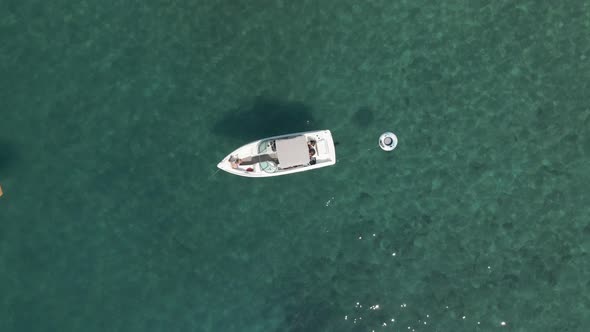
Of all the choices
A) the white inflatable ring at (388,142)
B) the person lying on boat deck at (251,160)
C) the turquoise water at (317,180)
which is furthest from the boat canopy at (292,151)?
the white inflatable ring at (388,142)

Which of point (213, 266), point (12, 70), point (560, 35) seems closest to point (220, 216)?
point (213, 266)

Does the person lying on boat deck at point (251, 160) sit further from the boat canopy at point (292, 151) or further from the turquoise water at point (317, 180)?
the turquoise water at point (317, 180)

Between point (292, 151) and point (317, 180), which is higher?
point (292, 151)

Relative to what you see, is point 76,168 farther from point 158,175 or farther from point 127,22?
point 127,22

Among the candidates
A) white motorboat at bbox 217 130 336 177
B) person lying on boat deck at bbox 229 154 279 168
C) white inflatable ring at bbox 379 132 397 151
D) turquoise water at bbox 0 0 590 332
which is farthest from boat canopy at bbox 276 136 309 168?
white inflatable ring at bbox 379 132 397 151

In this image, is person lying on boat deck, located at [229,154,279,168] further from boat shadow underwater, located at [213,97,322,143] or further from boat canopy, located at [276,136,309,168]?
boat shadow underwater, located at [213,97,322,143]

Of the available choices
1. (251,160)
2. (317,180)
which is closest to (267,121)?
(251,160)

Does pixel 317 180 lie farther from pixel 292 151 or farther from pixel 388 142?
pixel 388 142
